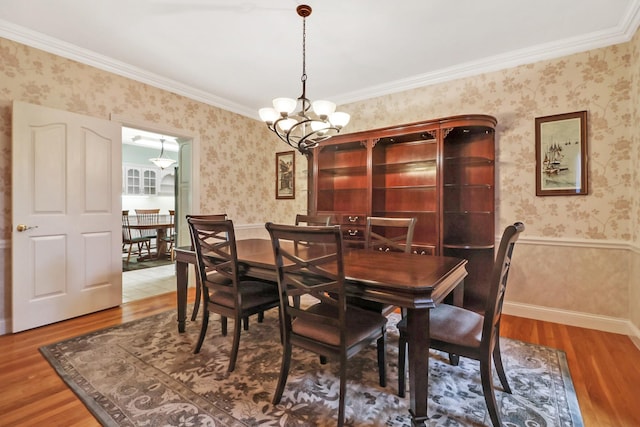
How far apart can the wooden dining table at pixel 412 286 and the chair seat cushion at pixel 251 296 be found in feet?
0.73

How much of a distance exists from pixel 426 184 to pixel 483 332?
217cm

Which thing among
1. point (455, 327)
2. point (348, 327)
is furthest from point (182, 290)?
point (455, 327)

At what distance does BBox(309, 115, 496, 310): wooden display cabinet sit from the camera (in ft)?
9.98

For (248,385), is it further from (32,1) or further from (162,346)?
(32,1)

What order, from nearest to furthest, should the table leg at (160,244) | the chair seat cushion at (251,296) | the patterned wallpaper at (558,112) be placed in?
the chair seat cushion at (251,296) < the patterned wallpaper at (558,112) < the table leg at (160,244)

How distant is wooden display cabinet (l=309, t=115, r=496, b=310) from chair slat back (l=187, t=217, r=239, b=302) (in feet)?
5.16

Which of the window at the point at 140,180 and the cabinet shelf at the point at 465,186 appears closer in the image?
the cabinet shelf at the point at 465,186

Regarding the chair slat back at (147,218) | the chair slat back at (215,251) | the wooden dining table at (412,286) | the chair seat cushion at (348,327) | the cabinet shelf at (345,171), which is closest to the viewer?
the wooden dining table at (412,286)

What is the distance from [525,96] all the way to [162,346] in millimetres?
3955

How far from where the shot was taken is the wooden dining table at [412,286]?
1.37 m

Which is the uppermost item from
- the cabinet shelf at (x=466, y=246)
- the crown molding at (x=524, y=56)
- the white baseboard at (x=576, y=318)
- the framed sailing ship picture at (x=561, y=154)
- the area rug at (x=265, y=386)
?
the crown molding at (x=524, y=56)

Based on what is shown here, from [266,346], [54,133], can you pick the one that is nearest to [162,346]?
[266,346]

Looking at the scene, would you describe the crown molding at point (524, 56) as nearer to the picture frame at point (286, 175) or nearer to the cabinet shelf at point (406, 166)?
the cabinet shelf at point (406, 166)

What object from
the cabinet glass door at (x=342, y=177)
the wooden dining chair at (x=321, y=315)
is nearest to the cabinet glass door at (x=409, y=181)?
the cabinet glass door at (x=342, y=177)
